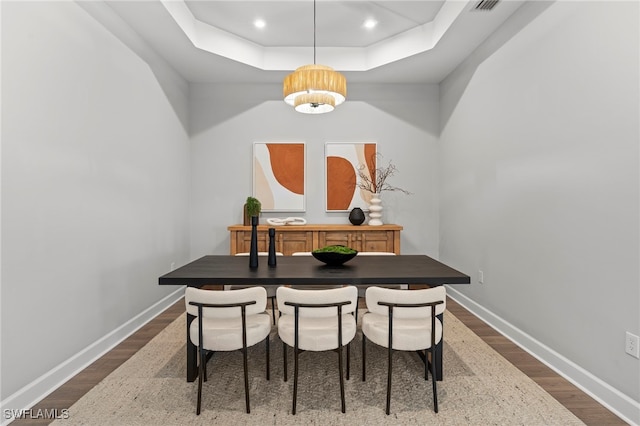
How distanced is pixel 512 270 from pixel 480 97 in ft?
6.22

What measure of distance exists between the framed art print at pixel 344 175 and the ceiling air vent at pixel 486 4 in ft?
7.31

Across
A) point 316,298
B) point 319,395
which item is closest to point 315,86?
point 316,298

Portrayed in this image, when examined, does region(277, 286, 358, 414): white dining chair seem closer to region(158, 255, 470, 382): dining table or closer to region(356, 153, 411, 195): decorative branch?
region(158, 255, 470, 382): dining table

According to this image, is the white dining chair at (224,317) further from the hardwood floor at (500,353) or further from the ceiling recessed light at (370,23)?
the ceiling recessed light at (370,23)

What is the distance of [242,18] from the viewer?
12.0 feet

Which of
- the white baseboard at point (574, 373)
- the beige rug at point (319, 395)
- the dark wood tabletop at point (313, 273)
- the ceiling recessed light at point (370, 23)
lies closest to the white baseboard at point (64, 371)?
the beige rug at point (319, 395)

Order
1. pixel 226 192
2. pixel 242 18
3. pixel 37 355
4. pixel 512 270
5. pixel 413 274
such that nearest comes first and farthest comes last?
1. pixel 37 355
2. pixel 413 274
3. pixel 512 270
4. pixel 242 18
5. pixel 226 192

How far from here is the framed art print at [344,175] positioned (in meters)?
4.93

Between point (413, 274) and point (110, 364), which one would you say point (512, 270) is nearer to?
point (413, 274)

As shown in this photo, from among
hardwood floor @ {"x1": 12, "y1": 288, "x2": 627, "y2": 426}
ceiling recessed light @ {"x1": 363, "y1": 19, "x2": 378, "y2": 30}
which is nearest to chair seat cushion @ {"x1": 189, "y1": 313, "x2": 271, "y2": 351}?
hardwood floor @ {"x1": 12, "y1": 288, "x2": 627, "y2": 426}

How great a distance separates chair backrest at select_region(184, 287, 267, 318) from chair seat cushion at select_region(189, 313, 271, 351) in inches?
3.9

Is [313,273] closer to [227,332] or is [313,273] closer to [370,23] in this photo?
[227,332]

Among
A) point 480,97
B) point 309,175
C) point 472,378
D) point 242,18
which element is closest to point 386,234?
point 309,175

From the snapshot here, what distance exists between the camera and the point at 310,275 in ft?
7.59
